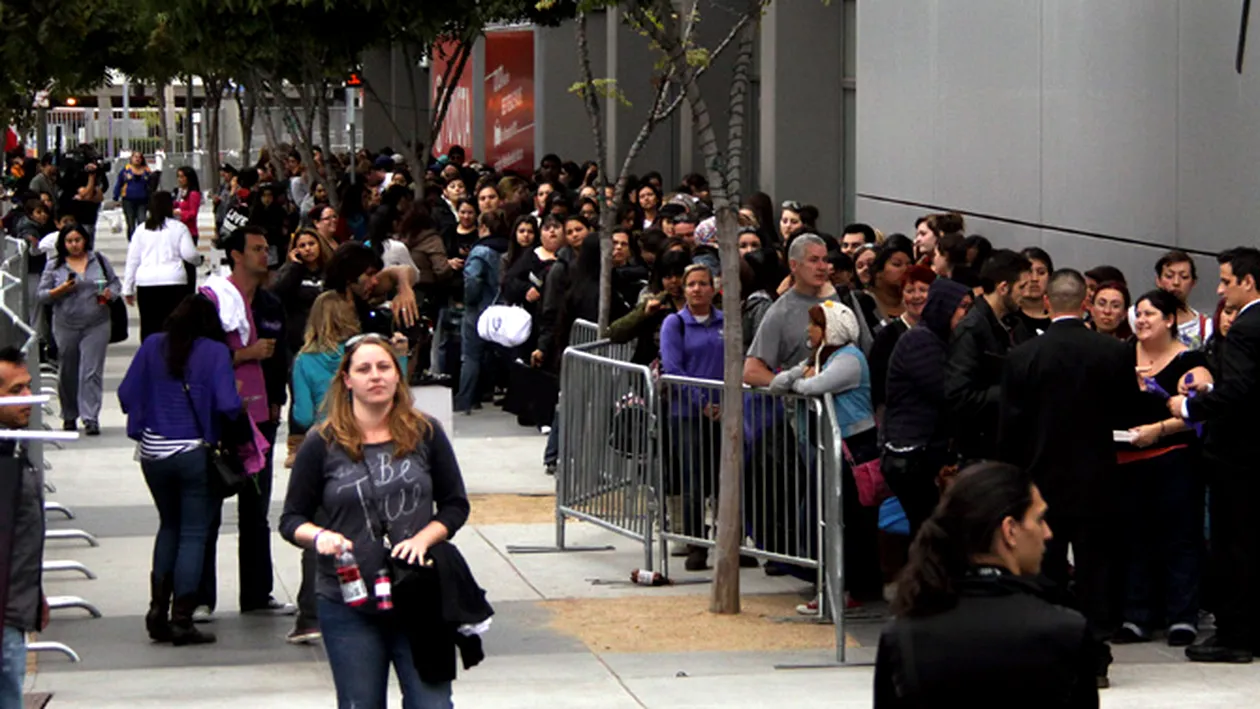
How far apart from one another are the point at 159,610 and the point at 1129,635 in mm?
4666

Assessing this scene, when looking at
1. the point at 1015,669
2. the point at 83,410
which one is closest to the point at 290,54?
the point at 83,410

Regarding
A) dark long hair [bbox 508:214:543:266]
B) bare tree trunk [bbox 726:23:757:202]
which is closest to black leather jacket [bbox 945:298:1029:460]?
bare tree trunk [bbox 726:23:757:202]

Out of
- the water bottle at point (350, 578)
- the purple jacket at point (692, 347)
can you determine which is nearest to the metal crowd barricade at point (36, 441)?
the water bottle at point (350, 578)

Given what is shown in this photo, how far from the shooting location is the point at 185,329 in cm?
1009

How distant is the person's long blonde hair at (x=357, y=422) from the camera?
22.0 feet

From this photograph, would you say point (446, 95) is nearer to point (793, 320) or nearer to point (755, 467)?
point (793, 320)

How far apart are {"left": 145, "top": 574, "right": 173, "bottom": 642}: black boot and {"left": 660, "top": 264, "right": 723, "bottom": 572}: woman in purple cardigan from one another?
2.81m

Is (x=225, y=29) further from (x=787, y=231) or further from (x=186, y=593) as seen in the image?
(x=186, y=593)

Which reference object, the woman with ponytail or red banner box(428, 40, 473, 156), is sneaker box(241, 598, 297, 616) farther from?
red banner box(428, 40, 473, 156)

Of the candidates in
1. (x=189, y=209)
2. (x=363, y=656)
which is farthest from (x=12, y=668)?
(x=189, y=209)

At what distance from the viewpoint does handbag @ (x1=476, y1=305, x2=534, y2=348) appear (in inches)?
678

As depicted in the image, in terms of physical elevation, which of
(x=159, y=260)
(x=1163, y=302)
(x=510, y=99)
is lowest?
(x=1163, y=302)

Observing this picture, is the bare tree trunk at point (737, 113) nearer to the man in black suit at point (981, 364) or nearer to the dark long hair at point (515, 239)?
the man in black suit at point (981, 364)

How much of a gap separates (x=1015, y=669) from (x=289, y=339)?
8446 millimetres
